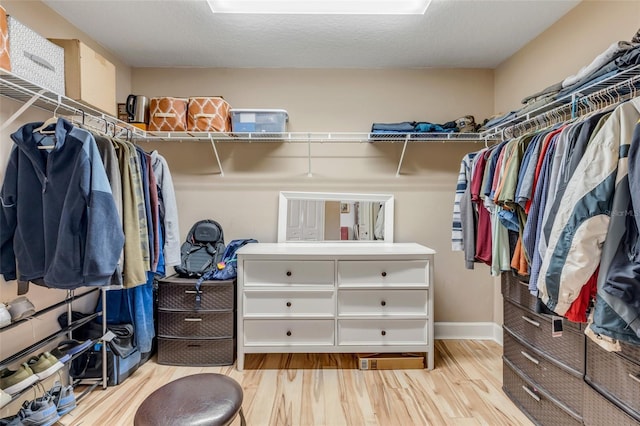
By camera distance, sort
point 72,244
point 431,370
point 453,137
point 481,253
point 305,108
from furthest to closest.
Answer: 1. point 305,108
2. point 453,137
3. point 431,370
4. point 481,253
5. point 72,244

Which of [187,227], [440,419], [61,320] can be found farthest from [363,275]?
[61,320]

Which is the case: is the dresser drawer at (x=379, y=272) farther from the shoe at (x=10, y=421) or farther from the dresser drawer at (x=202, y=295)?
the shoe at (x=10, y=421)

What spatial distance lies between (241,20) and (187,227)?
168cm

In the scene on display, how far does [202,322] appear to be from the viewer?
2264 millimetres

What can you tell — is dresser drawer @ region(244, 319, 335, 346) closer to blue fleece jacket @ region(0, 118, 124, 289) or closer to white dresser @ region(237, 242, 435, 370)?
white dresser @ region(237, 242, 435, 370)

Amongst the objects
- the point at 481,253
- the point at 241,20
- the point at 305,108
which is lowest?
the point at 481,253

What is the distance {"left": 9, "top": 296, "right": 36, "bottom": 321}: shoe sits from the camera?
1503 mm

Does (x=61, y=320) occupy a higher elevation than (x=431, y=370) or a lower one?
higher

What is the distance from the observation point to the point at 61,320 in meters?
2.00

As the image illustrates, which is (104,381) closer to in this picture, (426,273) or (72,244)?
(72,244)

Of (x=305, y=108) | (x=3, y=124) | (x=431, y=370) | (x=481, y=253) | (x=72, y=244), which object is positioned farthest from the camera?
(x=305, y=108)

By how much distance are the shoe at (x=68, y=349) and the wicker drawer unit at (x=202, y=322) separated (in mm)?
521

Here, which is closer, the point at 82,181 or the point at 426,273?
the point at 82,181

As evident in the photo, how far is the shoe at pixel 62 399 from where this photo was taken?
1.63 meters
